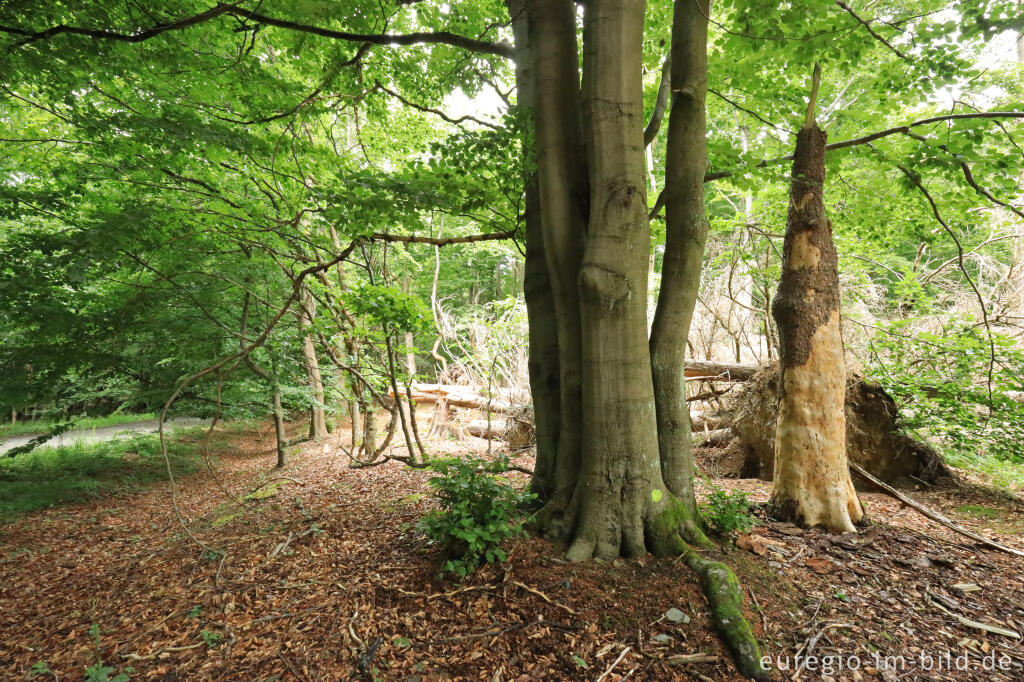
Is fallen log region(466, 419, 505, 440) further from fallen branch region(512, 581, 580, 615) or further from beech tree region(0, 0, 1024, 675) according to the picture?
fallen branch region(512, 581, 580, 615)

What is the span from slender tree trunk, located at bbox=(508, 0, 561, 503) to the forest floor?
2.39ft

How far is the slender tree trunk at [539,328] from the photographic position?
329 centimetres

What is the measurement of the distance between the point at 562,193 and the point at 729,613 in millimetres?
2752

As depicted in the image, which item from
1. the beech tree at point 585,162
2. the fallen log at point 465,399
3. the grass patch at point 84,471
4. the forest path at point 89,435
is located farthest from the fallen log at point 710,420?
the forest path at point 89,435

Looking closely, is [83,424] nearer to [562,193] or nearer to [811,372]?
[562,193]

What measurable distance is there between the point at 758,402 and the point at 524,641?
4835 millimetres

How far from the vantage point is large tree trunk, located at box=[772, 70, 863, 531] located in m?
3.23

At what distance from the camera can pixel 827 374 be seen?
129 inches

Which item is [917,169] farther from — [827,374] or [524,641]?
[524,641]

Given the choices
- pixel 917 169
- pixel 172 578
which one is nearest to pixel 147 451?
pixel 172 578

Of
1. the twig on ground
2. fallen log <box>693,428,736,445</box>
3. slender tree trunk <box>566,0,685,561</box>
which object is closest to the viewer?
the twig on ground

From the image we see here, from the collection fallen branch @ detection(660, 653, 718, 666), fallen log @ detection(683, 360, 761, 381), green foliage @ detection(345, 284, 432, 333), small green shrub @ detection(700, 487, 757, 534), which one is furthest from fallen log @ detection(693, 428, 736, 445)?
fallen branch @ detection(660, 653, 718, 666)

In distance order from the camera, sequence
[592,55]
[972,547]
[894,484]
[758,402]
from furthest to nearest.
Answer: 1. [758,402]
2. [894,484]
3. [972,547]
4. [592,55]

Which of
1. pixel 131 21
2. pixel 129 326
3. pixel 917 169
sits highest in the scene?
pixel 131 21
